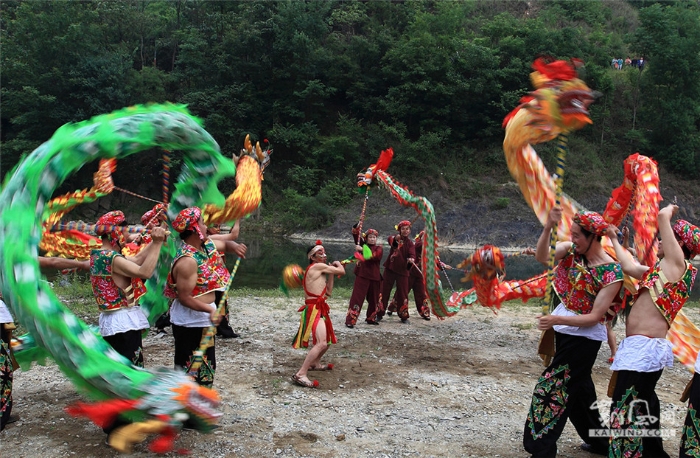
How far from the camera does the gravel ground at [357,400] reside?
169 inches

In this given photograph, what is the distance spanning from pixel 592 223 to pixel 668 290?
1.90 ft

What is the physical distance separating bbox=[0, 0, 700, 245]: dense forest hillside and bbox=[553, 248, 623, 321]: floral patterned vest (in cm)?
2381

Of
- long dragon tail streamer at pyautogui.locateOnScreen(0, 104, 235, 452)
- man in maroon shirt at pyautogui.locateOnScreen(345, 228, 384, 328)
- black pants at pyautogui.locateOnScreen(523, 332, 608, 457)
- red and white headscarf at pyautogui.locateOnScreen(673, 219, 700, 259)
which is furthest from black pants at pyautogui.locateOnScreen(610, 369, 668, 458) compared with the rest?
man in maroon shirt at pyautogui.locateOnScreen(345, 228, 384, 328)

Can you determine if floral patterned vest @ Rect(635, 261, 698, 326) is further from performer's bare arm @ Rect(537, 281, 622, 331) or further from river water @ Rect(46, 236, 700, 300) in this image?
river water @ Rect(46, 236, 700, 300)

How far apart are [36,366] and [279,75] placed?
2901 cm

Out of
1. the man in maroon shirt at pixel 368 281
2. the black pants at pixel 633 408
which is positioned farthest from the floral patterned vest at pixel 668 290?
the man in maroon shirt at pixel 368 281

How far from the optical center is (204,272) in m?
4.44

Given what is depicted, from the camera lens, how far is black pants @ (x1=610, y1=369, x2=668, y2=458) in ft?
11.6

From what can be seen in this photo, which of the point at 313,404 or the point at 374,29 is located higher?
the point at 374,29

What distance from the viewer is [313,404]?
518 cm

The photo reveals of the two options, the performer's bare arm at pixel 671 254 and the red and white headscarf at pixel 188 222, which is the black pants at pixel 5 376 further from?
the performer's bare arm at pixel 671 254

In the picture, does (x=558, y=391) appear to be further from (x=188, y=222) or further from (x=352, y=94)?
(x=352, y=94)

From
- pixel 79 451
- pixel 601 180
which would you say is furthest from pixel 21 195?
pixel 601 180

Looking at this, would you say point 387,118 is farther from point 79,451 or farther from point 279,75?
point 79,451
